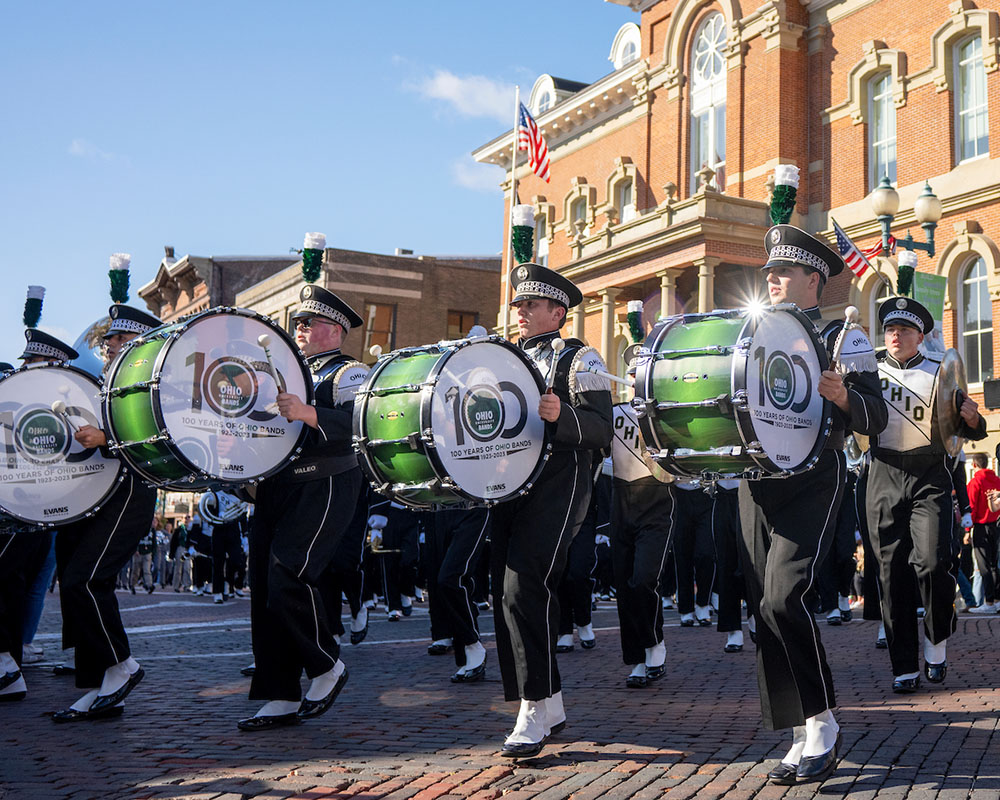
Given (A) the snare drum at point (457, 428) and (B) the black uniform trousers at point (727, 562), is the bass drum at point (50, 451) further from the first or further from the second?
(B) the black uniform trousers at point (727, 562)

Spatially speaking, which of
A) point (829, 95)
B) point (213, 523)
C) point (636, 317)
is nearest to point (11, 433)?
point (636, 317)

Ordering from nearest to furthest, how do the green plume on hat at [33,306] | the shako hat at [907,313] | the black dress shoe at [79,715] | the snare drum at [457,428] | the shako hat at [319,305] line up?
the snare drum at [457,428]
the black dress shoe at [79,715]
the shako hat at [319,305]
the shako hat at [907,313]
the green plume on hat at [33,306]

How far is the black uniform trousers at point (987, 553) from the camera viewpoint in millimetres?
14305

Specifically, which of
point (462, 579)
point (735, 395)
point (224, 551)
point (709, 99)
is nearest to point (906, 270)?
point (462, 579)

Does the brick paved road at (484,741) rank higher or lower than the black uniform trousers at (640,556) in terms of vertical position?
lower

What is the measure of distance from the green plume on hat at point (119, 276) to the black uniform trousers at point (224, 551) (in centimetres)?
1015

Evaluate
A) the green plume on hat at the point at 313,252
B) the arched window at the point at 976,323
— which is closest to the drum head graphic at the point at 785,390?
the green plume on hat at the point at 313,252

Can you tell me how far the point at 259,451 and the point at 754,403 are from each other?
2.63m

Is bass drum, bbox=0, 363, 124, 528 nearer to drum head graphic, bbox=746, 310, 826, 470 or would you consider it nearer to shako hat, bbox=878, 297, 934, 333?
drum head graphic, bbox=746, 310, 826, 470

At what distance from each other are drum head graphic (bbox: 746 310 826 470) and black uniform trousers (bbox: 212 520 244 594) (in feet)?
47.5

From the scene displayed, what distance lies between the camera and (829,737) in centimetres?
→ 486

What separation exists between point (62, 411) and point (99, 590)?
106 centimetres

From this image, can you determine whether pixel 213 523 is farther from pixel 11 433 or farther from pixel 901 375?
pixel 901 375

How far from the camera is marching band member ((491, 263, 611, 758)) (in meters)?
5.37
